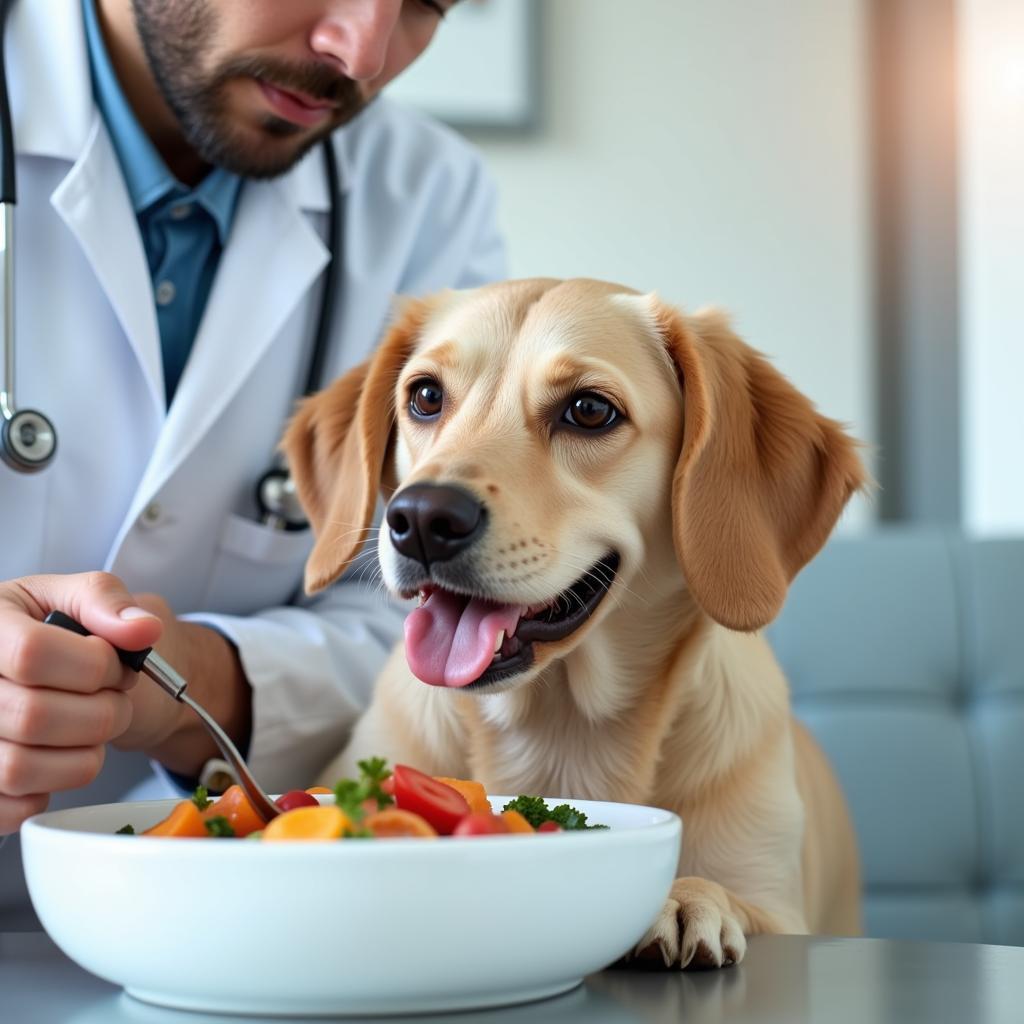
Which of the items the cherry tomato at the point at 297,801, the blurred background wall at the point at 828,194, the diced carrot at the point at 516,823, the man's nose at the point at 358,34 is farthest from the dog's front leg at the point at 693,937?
the blurred background wall at the point at 828,194

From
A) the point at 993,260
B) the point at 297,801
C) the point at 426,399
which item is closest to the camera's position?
the point at 297,801

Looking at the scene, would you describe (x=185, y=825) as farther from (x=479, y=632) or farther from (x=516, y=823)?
(x=479, y=632)

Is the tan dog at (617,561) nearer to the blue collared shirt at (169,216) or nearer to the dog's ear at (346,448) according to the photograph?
the dog's ear at (346,448)

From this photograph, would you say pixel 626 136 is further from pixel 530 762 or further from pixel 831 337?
pixel 530 762

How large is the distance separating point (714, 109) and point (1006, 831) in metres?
1.75

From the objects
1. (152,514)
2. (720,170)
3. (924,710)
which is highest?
(720,170)

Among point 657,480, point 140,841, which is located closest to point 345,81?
point 657,480

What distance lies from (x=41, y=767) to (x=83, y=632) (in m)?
0.11

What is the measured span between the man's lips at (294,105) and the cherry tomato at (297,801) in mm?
877

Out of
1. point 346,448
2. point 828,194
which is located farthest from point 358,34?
point 828,194

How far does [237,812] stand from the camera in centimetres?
71

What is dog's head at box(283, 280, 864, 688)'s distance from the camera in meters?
1.00

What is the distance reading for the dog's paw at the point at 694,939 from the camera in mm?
730

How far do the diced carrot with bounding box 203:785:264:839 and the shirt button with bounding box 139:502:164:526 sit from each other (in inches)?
25.3
